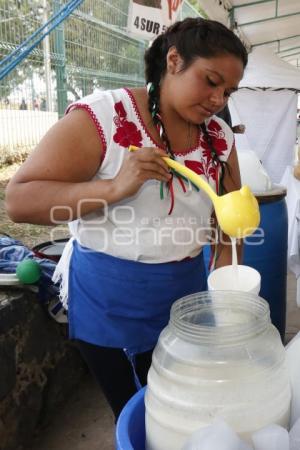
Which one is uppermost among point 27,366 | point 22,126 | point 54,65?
Result: point 54,65

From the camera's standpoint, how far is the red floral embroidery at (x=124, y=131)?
3.63 ft

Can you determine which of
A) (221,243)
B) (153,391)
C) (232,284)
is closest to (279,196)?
(221,243)

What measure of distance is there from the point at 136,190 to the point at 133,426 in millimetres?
488

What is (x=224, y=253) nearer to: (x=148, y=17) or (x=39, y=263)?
(x=39, y=263)

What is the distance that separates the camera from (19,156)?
19.1 feet

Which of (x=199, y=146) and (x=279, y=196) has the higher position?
(x=199, y=146)

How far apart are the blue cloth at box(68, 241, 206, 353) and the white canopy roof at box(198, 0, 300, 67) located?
15.0ft

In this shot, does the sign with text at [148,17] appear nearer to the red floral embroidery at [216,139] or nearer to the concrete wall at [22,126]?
the red floral embroidery at [216,139]

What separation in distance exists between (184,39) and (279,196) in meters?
1.45

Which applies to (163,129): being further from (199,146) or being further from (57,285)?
(57,285)

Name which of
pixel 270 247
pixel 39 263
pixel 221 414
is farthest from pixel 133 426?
pixel 270 247

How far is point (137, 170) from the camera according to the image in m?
1.00

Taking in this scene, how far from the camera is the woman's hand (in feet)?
3.28

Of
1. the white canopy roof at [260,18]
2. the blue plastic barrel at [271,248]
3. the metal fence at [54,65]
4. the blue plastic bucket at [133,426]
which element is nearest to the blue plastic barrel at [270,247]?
the blue plastic barrel at [271,248]
